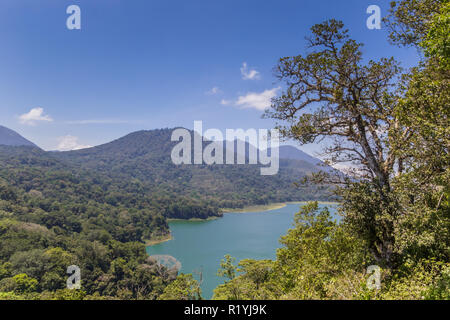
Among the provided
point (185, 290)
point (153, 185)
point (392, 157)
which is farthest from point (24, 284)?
point (153, 185)

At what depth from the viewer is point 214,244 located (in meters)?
51.1

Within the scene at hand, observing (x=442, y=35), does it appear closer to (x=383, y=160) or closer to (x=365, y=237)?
(x=383, y=160)

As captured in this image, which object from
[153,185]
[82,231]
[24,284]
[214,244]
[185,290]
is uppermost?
[185,290]

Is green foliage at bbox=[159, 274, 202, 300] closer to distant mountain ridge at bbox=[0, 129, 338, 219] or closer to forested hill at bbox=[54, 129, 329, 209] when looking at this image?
distant mountain ridge at bbox=[0, 129, 338, 219]

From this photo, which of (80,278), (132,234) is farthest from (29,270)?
(132,234)

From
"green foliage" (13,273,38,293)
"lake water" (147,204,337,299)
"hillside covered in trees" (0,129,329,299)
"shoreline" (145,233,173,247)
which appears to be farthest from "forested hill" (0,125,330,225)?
"green foliage" (13,273,38,293)

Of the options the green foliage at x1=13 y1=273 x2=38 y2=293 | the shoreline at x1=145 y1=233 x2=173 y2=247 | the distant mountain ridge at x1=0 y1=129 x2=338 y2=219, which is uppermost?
the distant mountain ridge at x1=0 y1=129 x2=338 y2=219

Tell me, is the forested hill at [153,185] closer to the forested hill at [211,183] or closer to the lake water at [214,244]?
the forested hill at [211,183]

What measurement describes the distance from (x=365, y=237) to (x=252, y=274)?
1195 cm

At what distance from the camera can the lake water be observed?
1500 inches

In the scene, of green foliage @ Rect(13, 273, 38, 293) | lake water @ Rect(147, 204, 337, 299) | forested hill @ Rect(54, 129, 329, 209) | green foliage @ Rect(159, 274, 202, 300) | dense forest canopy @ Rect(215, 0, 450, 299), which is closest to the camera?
dense forest canopy @ Rect(215, 0, 450, 299)

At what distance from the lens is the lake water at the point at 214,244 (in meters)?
38.1

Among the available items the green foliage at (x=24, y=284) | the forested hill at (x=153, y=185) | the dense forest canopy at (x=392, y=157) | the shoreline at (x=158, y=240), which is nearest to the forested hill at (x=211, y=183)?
the forested hill at (x=153, y=185)

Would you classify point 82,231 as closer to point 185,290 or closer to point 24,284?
point 24,284
